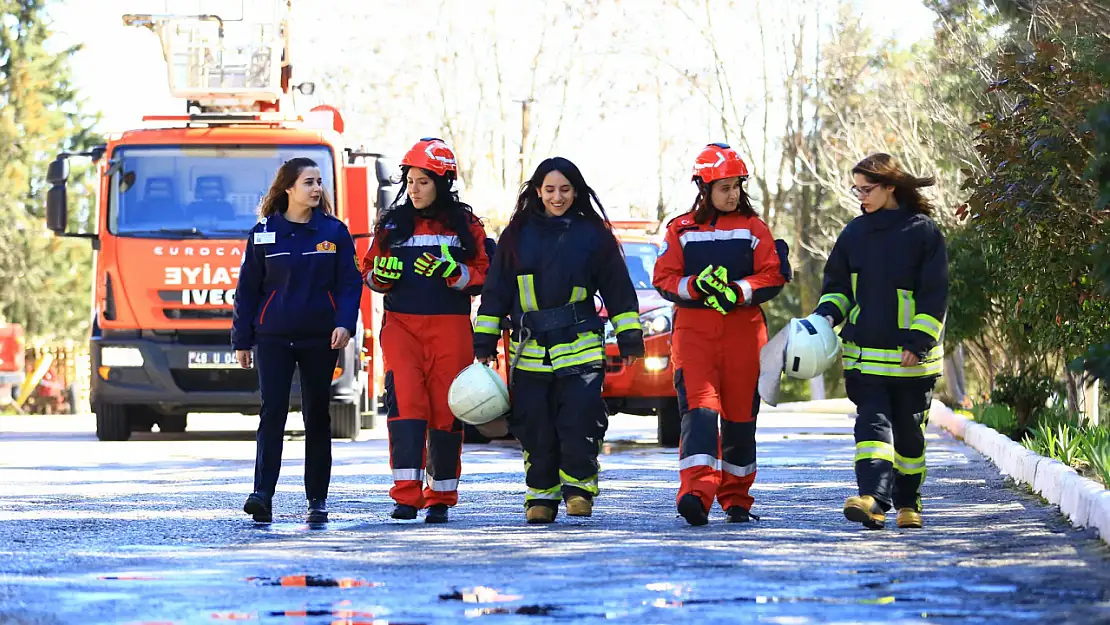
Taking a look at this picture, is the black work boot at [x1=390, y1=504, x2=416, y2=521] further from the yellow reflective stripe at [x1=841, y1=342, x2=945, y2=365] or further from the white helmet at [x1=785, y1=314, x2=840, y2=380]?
the yellow reflective stripe at [x1=841, y1=342, x2=945, y2=365]

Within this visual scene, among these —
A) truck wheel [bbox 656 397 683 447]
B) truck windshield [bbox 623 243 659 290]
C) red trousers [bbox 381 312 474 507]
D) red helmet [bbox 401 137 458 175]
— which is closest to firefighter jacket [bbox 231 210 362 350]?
red trousers [bbox 381 312 474 507]

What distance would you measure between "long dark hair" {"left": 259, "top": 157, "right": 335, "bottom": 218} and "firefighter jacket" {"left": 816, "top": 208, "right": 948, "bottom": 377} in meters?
2.66

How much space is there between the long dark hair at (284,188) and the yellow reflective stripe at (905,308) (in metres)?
2.86

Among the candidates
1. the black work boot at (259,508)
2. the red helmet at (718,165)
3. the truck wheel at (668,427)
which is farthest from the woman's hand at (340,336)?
the truck wheel at (668,427)

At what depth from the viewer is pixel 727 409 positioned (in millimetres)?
9680

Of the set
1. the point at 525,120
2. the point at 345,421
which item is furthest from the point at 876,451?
the point at 525,120

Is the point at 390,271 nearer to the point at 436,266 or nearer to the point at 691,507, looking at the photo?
the point at 436,266

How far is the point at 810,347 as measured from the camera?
9477 mm

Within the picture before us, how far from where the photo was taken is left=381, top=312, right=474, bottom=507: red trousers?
9805 millimetres

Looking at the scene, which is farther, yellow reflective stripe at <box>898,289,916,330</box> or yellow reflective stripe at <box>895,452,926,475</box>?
yellow reflective stripe at <box>895,452,926,475</box>

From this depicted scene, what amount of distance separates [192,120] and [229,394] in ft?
8.92

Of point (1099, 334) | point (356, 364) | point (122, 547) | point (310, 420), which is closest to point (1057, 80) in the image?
point (1099, 334)

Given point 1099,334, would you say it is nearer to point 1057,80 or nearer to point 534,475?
point 1057,80

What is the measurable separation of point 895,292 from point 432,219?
2372 millimetres
